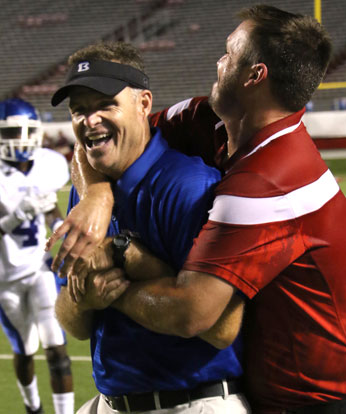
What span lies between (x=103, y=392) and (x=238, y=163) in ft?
2.56

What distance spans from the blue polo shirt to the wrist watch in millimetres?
91

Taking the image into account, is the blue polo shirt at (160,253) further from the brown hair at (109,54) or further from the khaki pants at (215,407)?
the brown hair at (109,54)

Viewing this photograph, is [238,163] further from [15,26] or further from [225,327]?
[15,26]

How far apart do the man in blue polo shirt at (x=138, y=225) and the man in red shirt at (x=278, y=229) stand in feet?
0.30

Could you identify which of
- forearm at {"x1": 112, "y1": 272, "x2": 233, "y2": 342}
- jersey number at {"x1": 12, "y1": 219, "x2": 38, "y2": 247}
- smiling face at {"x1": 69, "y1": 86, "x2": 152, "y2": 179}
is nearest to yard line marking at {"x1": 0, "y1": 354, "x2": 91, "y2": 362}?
jersey number at {"x1": 12, "y1": 219, "x2": 38, "y2": 247}

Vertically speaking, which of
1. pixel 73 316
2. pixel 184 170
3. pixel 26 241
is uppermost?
pixel 184 170

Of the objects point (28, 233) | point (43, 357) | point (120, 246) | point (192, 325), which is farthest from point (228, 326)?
point (43, 357)

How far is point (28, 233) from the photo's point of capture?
417cm

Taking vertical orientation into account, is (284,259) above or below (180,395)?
above

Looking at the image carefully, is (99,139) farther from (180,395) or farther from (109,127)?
(180,395)

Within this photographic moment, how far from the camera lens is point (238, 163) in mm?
1688

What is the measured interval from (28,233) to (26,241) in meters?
0.05

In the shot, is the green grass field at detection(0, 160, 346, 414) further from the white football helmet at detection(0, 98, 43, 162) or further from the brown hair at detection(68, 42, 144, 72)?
the brown hair at detection(68, 42, 144, 72)

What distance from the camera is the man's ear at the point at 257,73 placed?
1.79 m
